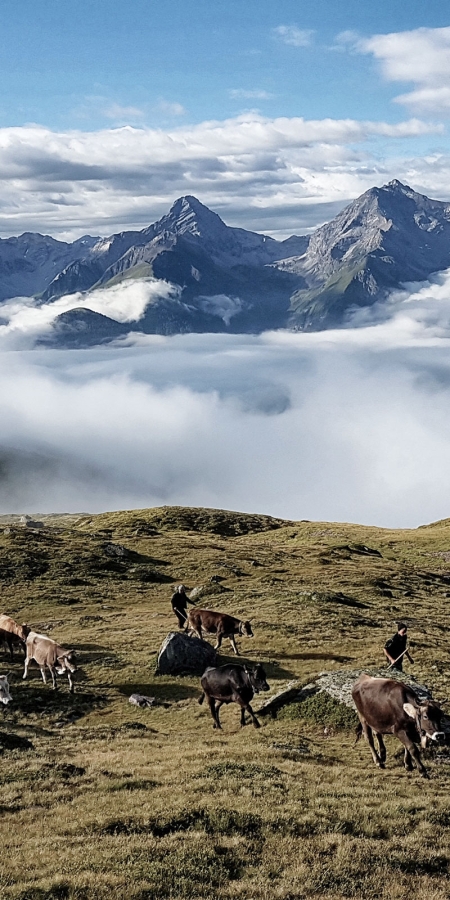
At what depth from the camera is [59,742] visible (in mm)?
24562

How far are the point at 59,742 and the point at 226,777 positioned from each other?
25.8 ft

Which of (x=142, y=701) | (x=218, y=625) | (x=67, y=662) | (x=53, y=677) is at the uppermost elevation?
(x=218, y=625)

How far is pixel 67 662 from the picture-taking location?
101 feet

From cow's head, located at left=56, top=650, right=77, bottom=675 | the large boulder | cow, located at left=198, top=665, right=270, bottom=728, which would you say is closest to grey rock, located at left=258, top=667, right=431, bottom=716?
cow, located at left=198, top=665, right=270, bottom=728

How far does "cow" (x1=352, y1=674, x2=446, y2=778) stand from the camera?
1902cm

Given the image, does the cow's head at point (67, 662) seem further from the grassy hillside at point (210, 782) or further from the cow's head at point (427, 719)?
the cow's head at point (427, 719)

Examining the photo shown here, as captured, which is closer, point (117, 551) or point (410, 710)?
point (410, 710)

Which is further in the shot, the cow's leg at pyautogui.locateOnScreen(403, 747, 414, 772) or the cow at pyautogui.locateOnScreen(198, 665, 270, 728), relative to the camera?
the cow at pyautogui.locateOnScreen(198, 665, 270, 728)

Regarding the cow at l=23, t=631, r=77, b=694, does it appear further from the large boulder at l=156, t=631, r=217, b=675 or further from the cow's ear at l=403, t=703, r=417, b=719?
the cow's ear at l=403, t=703, r=417, b=719

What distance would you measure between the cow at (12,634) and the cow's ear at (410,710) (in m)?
24.1

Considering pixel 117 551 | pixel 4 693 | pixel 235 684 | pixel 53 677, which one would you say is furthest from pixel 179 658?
pixel 117 551

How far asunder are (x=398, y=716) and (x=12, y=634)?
25009 millimetres

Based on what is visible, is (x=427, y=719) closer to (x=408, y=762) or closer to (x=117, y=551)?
(x=408, y=762)

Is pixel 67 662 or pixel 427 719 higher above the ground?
pixel 427 719
